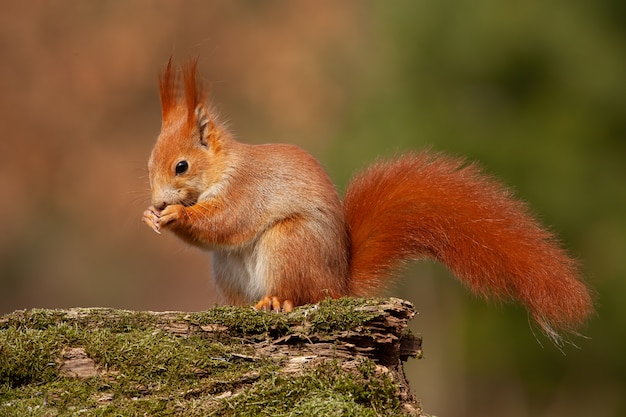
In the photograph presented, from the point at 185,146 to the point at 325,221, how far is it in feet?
1.84

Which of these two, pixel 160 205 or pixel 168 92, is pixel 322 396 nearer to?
pixel 160 205

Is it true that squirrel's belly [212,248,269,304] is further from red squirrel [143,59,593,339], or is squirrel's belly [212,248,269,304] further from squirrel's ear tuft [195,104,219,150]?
squirrel's ear tuft [195,104,219,150]

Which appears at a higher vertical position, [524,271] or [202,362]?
[524,271]

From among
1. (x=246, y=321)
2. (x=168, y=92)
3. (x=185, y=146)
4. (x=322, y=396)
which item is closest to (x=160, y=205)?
(x=185, y=146)

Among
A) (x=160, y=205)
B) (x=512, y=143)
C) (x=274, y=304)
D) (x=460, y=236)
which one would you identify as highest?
(x=512, y=143)

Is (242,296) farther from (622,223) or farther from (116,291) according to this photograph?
(116,291)

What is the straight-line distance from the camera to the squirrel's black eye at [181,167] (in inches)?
122

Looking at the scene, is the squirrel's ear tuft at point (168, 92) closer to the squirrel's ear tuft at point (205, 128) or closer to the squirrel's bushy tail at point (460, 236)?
the squirrel's ear tuft at point (205, 128)

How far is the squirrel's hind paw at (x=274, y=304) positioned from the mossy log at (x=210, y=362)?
393 mm

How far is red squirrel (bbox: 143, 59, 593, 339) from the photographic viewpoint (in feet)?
9.12

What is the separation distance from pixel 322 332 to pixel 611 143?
12.4 feet

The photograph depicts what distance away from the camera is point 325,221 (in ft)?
9.73

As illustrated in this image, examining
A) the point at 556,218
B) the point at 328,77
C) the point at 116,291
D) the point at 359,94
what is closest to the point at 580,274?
the point at 556,218

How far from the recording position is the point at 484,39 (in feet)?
18.8
